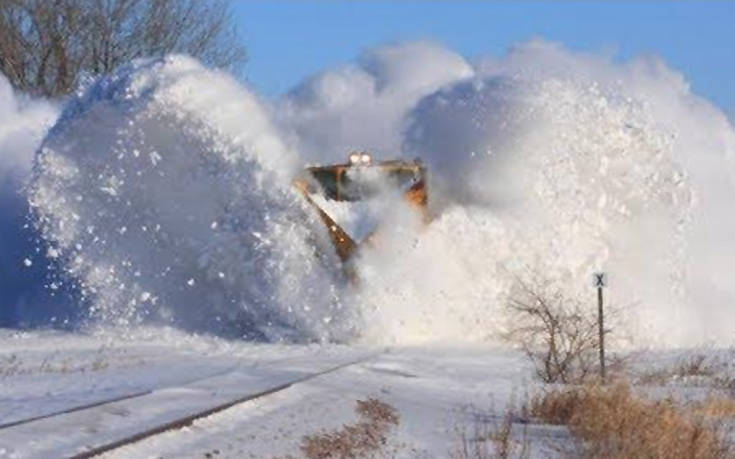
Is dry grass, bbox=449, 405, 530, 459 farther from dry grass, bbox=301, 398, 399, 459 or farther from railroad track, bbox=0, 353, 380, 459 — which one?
railroad track, bbox=0, 353, 380, 459

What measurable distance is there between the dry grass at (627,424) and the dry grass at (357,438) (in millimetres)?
1561

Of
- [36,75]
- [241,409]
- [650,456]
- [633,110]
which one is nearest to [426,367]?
[241,409]

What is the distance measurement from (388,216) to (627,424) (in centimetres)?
1467

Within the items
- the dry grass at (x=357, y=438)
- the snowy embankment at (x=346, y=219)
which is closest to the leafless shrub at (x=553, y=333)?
the snowy embankment at (x=346, y=219)

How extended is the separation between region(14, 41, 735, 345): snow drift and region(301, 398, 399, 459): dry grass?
36.8 feet

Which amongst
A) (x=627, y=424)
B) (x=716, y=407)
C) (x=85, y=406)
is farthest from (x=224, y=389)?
(x=716, y=407)

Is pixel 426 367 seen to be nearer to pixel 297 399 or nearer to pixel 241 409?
pixel 297 399

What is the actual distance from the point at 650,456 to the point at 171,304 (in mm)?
16660

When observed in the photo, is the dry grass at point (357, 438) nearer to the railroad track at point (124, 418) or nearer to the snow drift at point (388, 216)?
the railroad track at point (124, 418)

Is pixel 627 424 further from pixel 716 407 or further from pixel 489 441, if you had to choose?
pixel 716 407

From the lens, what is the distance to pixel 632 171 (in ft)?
99.0

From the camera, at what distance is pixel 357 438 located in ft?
39.7

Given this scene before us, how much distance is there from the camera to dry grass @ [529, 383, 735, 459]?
36.1 ft

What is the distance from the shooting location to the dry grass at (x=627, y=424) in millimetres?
11000
